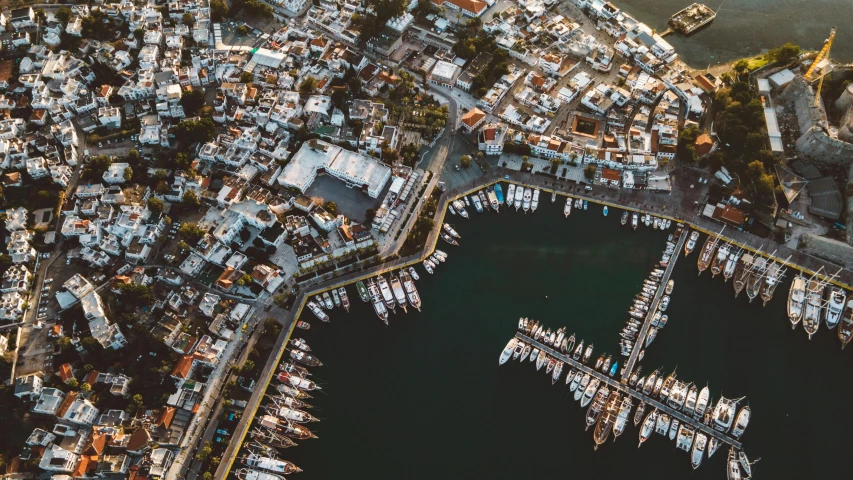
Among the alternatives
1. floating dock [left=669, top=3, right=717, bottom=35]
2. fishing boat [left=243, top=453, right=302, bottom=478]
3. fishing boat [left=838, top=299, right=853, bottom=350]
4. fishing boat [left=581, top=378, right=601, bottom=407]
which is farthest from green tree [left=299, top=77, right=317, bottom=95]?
fishing boat [left=838, top=299, right=853, bottom=350]

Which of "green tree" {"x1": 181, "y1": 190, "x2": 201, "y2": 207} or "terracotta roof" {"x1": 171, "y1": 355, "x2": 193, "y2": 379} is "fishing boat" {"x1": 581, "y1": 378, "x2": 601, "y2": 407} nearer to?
"terracotta roof" {"x1": 171, "y1": 355, "x2": 193, "y2": 379}

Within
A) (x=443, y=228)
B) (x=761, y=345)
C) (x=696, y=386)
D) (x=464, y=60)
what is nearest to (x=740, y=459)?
(x=696, y=386)

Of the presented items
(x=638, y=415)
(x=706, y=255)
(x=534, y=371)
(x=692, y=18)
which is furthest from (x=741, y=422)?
(x=692, y=18)

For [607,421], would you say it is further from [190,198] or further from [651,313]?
[190,198]

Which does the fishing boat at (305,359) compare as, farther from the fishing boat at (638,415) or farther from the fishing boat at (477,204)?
the fishing boat at (638,415)

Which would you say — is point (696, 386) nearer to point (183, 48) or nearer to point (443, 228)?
point (443, 228)
